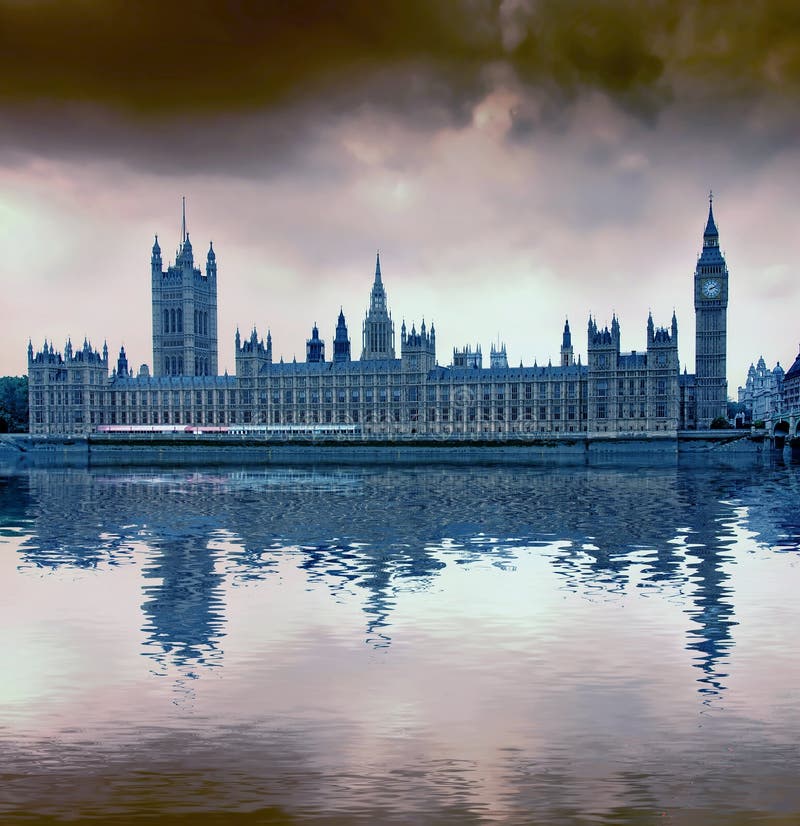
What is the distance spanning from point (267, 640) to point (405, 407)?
508 ft

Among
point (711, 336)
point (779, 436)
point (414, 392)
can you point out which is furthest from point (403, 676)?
point (711, 336)

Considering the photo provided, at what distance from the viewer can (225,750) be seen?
14.8m

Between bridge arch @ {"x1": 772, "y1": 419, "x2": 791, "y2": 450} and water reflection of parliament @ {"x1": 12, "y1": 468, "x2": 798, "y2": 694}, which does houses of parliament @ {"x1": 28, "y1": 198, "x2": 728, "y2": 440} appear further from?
water reflection of parliament @ {"x1": 12, "y1": 468, "x2": 798, "y2": 694}

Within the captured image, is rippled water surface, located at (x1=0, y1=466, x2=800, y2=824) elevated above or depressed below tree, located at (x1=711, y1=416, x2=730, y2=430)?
below

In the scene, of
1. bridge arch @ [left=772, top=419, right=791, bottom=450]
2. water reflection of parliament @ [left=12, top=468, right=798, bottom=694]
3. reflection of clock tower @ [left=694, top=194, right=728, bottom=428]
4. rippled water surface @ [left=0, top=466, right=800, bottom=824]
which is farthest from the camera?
reflection of clock tower @ [left=694, top=194, right=728, bottom=428]

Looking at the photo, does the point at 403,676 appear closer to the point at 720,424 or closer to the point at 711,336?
the point at 720,424

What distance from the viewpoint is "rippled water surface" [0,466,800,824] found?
13164 mm

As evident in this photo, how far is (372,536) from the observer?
3947 cm

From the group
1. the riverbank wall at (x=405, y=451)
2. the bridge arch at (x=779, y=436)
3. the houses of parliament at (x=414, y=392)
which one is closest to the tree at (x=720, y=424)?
the houses of parliament at (x=414, y=392)

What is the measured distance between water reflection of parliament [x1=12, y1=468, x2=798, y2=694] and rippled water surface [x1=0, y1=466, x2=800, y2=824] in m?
0.20

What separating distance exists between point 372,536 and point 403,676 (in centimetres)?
2082

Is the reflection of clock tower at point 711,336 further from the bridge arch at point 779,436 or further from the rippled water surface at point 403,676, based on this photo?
the rippled water surface at point 403,676

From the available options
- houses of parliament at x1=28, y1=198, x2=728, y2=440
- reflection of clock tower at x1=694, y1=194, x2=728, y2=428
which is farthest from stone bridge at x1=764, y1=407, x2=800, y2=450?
reflection of clock tower at x1=694, y1=194, x2=728, y2=428

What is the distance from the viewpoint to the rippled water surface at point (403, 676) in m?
13.2
